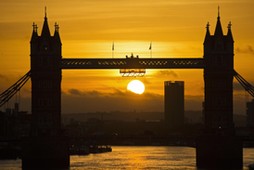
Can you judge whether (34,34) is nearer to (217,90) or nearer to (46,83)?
(46,83)

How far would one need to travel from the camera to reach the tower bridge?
630 feet

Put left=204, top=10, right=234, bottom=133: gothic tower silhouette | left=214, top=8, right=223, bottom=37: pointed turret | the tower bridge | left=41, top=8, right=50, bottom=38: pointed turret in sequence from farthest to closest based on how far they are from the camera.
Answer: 1. left=214, top=8, right=223, bottom=37: pointed turret
2. left=41, top=8, right=50, bottom=38: pointed turret
3. left=204, top=10, right=234, bottom=133: gothic tower silhouette
4. the tower bridge

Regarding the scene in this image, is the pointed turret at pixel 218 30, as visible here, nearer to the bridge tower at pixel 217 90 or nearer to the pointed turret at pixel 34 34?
the bridge tower at pixel 217 90

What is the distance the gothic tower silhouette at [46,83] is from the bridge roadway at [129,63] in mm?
1783

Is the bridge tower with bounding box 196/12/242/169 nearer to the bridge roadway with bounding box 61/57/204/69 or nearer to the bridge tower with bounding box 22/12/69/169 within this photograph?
the bridge roadway with bounding box 61/57/204/69

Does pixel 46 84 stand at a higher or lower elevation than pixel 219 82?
lower

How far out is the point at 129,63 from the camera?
7638 inches

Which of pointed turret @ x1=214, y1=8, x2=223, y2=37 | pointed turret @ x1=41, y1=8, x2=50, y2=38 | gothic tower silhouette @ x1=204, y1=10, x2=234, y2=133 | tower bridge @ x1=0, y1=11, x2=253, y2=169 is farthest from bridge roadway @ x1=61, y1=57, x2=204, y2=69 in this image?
pointed turret @ x1=214, y1=8, x2=223, y2=37

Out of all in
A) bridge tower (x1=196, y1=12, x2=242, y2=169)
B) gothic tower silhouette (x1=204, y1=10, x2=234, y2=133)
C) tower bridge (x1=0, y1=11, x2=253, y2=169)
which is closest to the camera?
tower bridge (x1=0, y1=11, x2=253, y2=169)

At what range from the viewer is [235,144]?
192 meters

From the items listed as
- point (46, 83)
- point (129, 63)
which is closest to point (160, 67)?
point (129, 63)

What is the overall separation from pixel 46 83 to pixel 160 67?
16.2 metres

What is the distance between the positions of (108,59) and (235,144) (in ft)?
69.9

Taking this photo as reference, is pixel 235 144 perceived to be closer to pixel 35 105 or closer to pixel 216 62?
pixel 216 62
